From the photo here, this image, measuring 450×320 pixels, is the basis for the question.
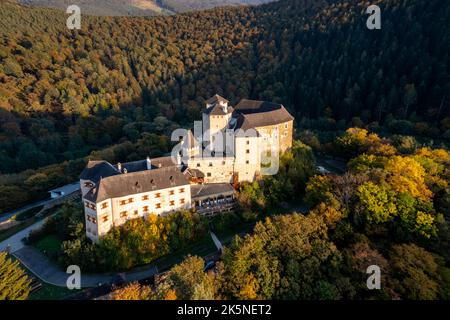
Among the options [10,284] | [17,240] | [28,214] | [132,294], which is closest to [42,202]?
[28,214]

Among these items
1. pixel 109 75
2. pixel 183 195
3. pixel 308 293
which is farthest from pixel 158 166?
pixel 109 75

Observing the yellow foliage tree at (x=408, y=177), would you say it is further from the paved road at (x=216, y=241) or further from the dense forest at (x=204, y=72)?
the dense forest at (x=204, y=72)

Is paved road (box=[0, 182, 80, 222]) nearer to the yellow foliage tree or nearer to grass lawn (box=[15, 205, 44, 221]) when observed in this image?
grass lawn (box=[15, 205, 44, 221])

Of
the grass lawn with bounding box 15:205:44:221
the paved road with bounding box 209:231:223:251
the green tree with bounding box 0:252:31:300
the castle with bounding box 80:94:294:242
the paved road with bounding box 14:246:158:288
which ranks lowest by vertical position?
the paved road with bounding box 14:246:158:288

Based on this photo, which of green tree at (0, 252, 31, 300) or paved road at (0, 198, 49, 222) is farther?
paved road at (0, 198, 49, 222)

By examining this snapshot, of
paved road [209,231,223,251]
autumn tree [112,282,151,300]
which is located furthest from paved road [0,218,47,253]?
paved road [209,231,223,251]

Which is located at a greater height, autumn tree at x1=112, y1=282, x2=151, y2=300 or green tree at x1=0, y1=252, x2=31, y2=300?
autumn tree at x1=112, y1=282, x2=151, y2=300

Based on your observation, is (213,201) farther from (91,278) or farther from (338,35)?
(338,35)
